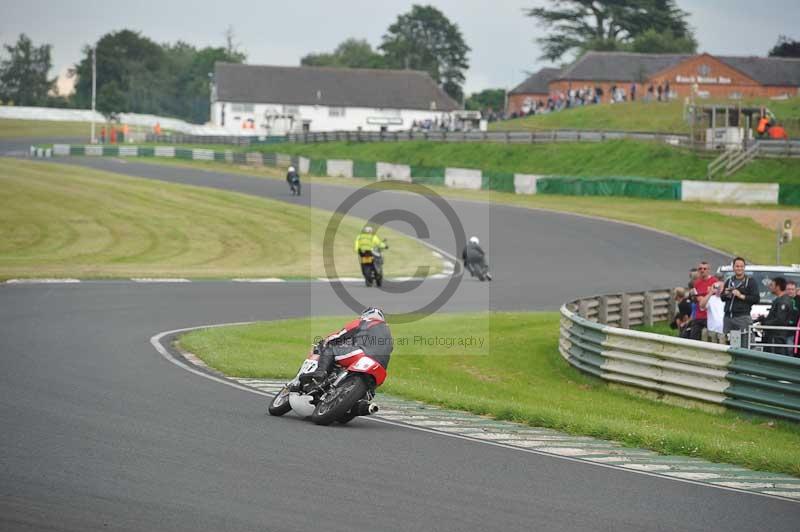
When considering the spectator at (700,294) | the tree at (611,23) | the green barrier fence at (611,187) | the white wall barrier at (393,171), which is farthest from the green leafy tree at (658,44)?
the spectator at (700,294)

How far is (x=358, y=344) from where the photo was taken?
444 inches

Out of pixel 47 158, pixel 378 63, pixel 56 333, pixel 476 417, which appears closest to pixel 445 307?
pixel 56 333

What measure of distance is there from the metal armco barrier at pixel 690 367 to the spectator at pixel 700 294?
6.03 ft

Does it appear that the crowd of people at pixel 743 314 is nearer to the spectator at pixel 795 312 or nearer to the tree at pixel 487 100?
the spectator at pixel 795 312

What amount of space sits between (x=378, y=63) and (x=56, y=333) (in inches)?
5468

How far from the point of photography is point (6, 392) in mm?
12164

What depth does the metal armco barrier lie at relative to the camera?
1380 cm

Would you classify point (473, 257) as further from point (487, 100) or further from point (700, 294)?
point (487, 100)

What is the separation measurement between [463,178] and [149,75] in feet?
320

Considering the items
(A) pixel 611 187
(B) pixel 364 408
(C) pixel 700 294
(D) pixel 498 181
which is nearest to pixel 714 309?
(C) pixel 700 294

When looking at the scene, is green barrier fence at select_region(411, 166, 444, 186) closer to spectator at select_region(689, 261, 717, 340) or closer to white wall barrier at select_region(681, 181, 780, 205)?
white wall barrier at select_region(681, 181, 780, 205)

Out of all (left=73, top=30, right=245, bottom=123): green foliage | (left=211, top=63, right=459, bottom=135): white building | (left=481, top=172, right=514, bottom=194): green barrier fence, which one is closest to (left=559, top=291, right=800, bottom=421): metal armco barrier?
(left=481, top=172, right=514, bottom=194): green barrier fence

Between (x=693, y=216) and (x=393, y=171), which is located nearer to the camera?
(x=693, y=216)

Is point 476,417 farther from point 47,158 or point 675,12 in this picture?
point 675,12
